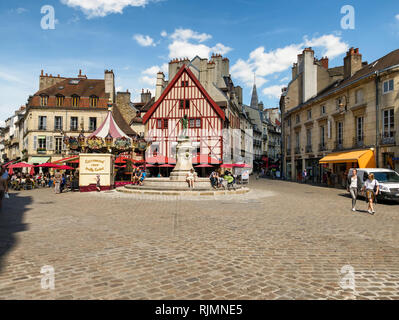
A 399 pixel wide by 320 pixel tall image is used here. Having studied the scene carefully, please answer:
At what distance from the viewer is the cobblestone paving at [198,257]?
323 cm

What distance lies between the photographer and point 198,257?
442 centimetres

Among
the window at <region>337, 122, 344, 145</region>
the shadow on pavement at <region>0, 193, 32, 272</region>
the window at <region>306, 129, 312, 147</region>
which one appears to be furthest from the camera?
the window at <region>306, 129, 312, 147</region>

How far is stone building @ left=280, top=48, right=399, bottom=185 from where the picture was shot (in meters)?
18.9

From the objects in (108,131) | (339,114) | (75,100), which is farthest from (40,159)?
(339,114)

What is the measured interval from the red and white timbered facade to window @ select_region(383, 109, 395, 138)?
14.1 metres

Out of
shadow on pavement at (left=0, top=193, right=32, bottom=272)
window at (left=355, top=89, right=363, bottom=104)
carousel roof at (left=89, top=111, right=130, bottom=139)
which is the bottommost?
shadow on pavement at (left=0, top=193, right=32, bottom=272)

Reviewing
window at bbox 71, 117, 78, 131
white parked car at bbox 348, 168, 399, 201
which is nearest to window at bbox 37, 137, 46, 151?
window at bbox 71, 117, 78, 131

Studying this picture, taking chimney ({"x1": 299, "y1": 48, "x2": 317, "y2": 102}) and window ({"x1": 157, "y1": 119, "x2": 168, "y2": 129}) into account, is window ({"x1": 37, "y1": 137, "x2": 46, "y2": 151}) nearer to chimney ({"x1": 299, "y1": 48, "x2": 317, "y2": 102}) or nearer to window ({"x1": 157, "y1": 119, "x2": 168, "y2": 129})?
window ({"x1": 157, "y1": 119, "x2": 168, "y2": 129})

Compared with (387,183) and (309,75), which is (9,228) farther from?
(309,75)

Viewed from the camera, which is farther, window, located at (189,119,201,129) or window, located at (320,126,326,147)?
window, located at (189,119,201,129)

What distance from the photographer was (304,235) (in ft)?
19.5

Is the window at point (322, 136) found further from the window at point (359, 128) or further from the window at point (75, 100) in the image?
the window at point (75, 100)
